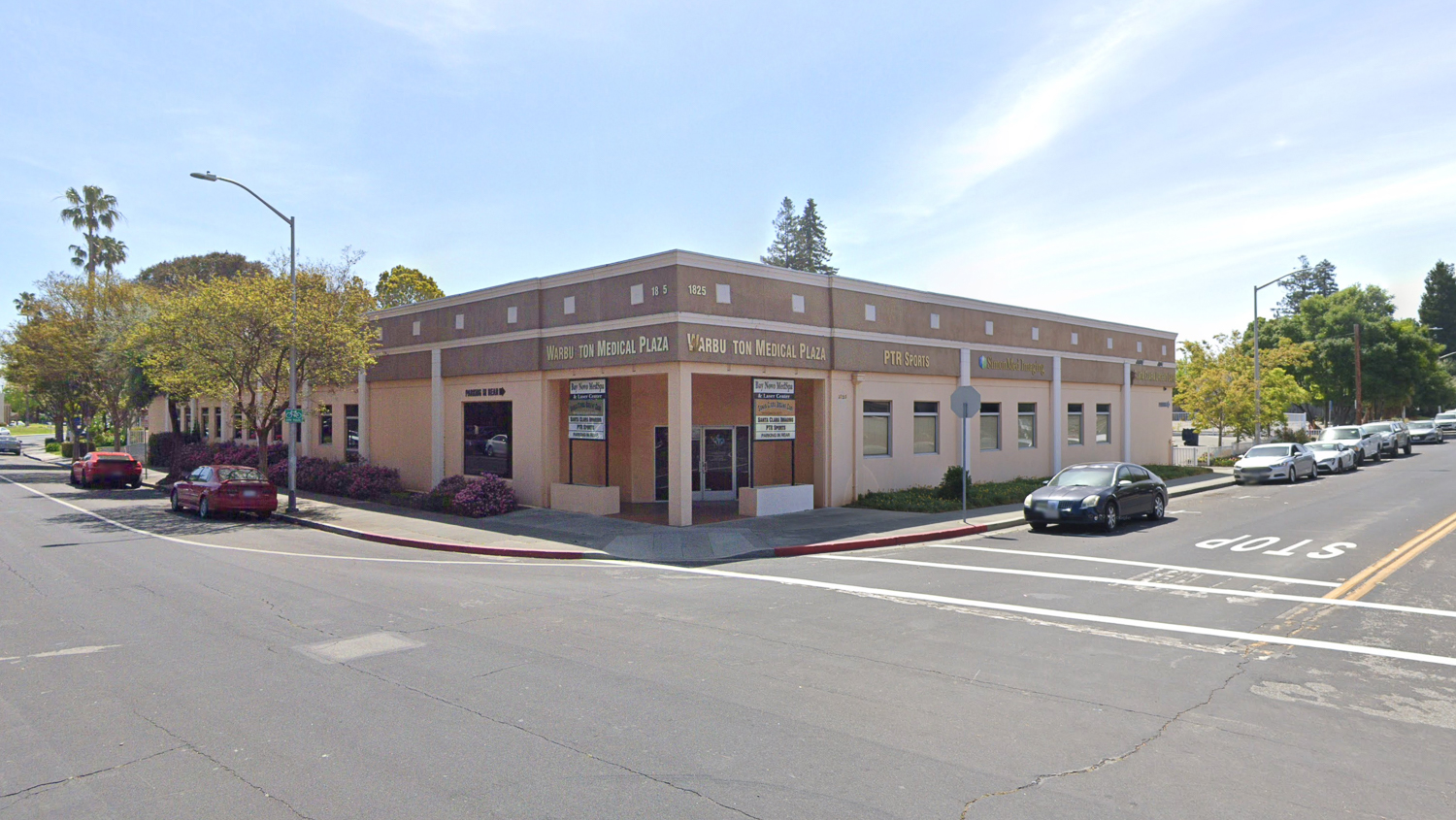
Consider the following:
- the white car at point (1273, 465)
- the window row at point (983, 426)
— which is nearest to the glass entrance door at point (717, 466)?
the window row at point (983, 426)

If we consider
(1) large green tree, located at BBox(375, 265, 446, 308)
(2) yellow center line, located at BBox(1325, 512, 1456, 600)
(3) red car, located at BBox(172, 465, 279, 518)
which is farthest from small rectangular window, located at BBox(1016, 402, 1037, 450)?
(1) large green tree, located at BBox(375, 265, 446, 308)

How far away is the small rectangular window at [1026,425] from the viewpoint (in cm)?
2706

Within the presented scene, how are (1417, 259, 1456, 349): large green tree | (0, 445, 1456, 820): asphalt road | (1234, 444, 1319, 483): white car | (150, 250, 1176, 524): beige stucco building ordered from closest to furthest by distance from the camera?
1. (0, 445, 1456, 820): asphalt road
2. (150, 250, 1176, 524): beige stucco building
3. (1234, 444, 1319, 483): white car
4. (1417, 259, 1456, 349): large green tree

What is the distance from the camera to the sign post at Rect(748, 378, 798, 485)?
63.5ft

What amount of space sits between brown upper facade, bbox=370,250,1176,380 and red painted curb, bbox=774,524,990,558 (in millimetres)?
5038

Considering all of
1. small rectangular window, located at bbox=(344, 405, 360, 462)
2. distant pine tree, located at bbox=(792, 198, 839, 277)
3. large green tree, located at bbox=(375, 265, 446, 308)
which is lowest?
small rectangular window, located at bbox=(344, 405, 360, 462)

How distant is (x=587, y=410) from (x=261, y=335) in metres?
10.3

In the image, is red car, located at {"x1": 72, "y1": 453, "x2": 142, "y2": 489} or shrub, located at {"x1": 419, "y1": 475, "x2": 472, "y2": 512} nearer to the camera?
shrub, located at {"x1": 419, "y1": 475, "x2": 472, "y2": 512}

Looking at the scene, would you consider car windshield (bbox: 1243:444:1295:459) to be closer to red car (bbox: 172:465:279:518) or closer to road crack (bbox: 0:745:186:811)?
red car (bbox: 172:465:279:518)

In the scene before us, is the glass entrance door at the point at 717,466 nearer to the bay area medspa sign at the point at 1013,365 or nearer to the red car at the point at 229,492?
the bay area medspa sign at the point at 1013,365

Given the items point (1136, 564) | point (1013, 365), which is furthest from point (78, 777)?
point (1013, 365)

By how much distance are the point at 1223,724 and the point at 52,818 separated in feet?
25.3

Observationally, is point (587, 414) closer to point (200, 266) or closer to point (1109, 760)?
point (1109, 760)

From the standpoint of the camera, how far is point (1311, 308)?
6456 cm
